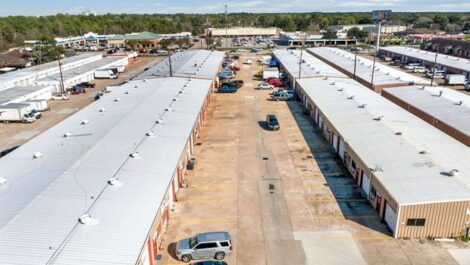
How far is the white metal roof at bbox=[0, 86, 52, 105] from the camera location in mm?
50062

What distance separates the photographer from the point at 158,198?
68.5 feet

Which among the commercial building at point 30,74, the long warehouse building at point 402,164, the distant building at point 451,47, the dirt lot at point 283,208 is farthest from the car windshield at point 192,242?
the distant building at point 451,47

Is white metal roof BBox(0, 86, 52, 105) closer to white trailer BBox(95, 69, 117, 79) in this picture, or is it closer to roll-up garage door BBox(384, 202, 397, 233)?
white trailer BBox(95, 69, 117, 79)

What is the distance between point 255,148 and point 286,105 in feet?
60.3

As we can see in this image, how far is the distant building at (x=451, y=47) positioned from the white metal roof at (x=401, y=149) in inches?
2715

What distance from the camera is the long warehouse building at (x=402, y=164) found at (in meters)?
21.6

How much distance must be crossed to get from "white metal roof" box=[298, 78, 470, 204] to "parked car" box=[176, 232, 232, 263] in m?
10.8

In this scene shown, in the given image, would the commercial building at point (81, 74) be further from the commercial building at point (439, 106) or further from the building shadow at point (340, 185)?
the commercial building at point (439, 106)

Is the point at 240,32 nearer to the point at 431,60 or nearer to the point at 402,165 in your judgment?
the point at 431,60

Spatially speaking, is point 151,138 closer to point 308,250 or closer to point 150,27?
point 308,250

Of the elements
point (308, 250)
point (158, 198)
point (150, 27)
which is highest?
point (150, 27)

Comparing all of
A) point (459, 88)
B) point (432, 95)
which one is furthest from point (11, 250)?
point (459, 88)

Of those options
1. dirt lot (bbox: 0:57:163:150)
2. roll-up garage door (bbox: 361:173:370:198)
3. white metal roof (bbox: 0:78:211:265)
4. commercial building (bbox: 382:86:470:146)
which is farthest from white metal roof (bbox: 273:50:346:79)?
dirt lot (bbox: 0:57:163:150)

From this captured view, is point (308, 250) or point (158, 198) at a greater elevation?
point (158, 198)
